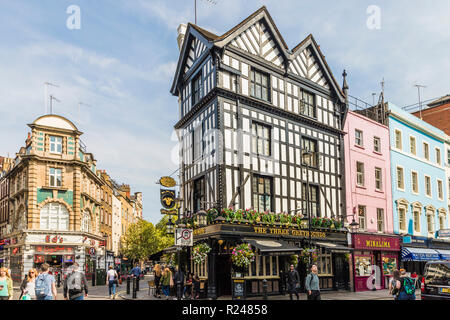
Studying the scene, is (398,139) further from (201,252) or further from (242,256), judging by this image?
(201,252)

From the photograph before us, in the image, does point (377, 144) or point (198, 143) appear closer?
point (198, 143)

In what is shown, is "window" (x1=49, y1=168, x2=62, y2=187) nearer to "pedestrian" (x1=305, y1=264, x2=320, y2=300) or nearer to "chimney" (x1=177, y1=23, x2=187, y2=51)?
"chimney" (x1=177, y1=23, x2=187, y2=51)

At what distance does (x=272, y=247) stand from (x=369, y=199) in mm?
11073

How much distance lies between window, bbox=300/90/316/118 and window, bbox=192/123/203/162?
5.95 metres

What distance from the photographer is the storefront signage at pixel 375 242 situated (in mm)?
25302

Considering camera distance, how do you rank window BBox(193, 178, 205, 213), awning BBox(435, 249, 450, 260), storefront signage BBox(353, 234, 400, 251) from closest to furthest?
window BBox(193, 178, 205, 213)
storefront signage BBox(353, 234, 400, 251)
awning BBox(435, 249, 450, 260)

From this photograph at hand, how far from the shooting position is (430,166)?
3431cm

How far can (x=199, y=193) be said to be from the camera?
22469 millimetres

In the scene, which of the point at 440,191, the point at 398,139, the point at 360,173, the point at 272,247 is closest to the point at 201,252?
the point at 272,247

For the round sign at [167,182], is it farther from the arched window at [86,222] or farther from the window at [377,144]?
the arched window at [86,222]

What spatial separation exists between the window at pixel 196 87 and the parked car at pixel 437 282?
13.4m

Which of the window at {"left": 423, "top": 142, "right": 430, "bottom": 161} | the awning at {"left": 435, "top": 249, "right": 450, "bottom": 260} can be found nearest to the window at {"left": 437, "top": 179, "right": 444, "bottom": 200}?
the window at {"left": 423, "top": 142, "right": 430, "bottom": 161}

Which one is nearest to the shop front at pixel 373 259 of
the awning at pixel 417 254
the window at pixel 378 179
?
the awning at pixel 417 254

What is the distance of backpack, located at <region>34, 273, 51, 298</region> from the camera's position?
429 inches
